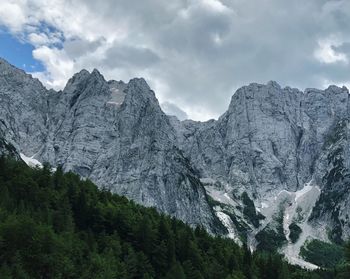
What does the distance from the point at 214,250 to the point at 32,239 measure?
63.8 m

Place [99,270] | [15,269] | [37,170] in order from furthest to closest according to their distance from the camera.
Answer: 1. [37,170]
2. [99,270]
3. [15,269]

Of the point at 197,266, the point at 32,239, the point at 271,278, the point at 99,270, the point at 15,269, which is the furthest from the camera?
the point at 271,278

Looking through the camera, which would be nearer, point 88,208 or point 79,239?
point 79,239

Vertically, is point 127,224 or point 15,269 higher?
point 127,224

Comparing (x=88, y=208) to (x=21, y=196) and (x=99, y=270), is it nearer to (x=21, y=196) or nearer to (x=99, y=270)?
(x=21, y=196)

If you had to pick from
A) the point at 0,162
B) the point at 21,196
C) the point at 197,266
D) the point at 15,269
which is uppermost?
the point at 0,162

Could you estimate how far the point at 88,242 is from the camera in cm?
10944

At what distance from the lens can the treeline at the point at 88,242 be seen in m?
83.4

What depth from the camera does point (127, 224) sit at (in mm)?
128750

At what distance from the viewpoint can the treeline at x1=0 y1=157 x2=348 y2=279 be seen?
83.4 m

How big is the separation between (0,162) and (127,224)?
122 ft

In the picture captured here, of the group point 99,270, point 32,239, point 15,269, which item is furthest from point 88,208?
point 15,269

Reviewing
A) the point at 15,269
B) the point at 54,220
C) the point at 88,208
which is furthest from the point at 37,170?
the point at 15,269

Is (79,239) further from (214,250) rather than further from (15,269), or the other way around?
(214,250)
